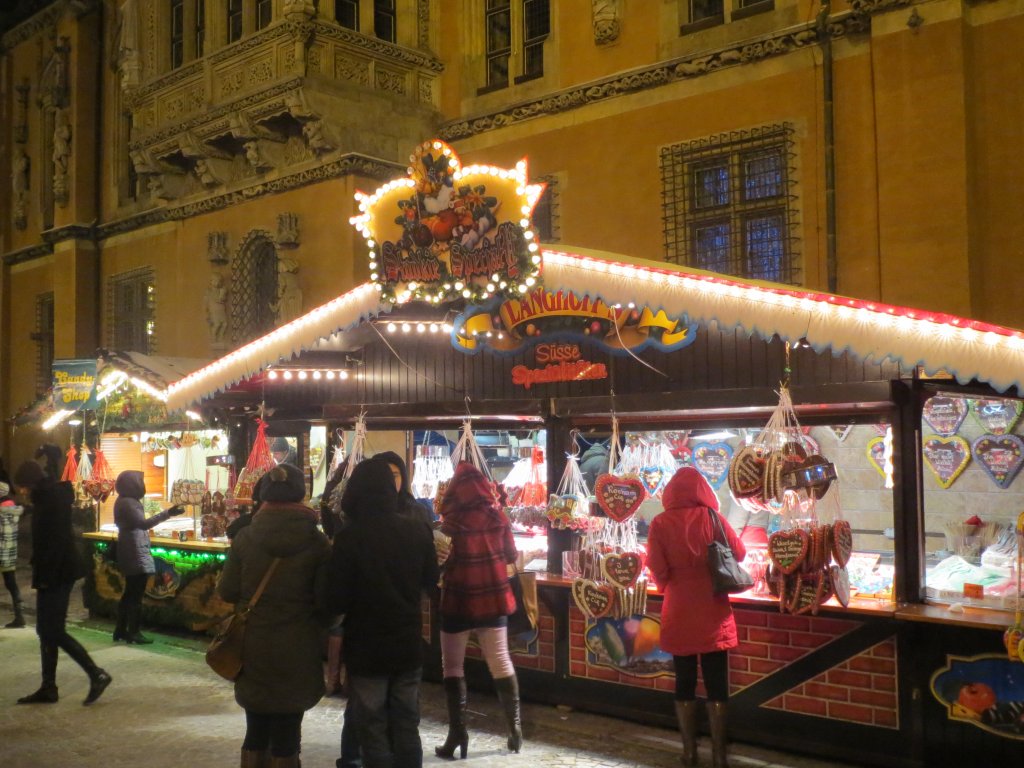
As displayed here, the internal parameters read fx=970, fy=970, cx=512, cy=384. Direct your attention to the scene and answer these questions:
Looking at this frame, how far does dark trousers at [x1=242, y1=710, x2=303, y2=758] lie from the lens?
16.1 ft

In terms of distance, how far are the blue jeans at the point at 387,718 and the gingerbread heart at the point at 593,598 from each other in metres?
2.31

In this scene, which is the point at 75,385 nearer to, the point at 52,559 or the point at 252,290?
the point at 252,290

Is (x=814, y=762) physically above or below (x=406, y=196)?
below

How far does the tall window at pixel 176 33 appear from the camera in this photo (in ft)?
55.1

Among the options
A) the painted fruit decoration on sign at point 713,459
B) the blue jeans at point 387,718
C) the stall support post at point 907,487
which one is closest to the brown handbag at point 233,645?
the blue jeans at point 387,718

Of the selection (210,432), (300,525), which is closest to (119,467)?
(210,432)

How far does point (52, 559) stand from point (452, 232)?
A: 4002 mm

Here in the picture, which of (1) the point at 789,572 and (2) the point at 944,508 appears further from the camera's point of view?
(2) the point at 944,508

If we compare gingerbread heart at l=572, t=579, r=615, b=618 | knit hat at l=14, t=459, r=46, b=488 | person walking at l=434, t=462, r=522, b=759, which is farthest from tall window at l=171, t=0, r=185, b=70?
gingerbread heart at l=572, t=579, r=615, b=618

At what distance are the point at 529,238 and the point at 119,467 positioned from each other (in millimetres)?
8810

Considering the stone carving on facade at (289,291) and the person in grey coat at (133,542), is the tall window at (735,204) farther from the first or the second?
the person in grey coat at (133,542)

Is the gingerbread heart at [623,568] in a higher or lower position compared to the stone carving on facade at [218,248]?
lower

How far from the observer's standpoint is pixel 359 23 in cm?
1451

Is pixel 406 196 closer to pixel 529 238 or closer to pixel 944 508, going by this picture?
pixel 529 238
